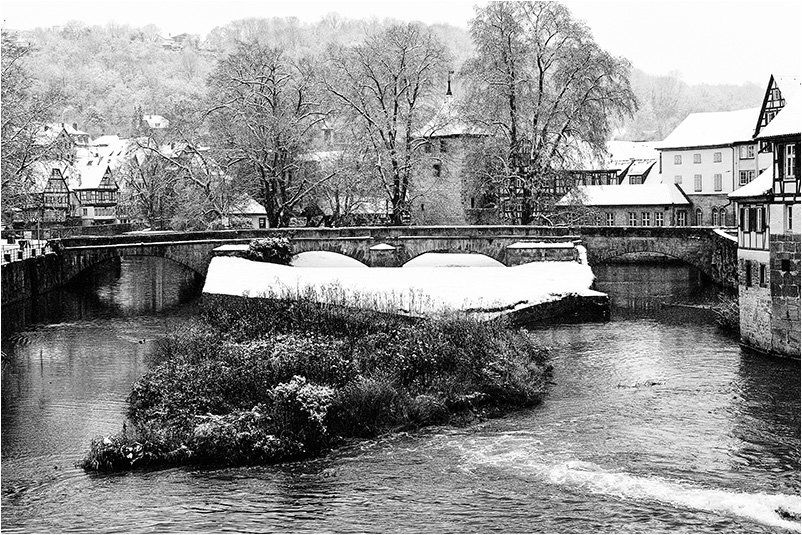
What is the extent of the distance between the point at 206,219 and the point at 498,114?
1890 cm

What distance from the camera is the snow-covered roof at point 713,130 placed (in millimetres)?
74181

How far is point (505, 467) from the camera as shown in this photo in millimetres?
23250

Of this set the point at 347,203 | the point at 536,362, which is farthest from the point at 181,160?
the point at 536,362

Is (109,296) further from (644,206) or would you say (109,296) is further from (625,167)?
(625,167)

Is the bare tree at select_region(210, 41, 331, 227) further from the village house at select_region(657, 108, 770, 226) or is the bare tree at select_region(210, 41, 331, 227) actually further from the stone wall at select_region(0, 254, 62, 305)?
the village house at select_region(657, 108, 770, 226)

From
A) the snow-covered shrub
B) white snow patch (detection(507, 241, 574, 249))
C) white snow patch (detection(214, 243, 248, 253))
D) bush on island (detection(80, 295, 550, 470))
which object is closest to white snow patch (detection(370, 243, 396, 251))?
white snow patch (detection(507, 241, 574, 249))

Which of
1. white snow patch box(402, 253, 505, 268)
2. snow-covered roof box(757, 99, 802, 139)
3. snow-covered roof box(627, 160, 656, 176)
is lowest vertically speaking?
white snow patch box(402, 253, 505, 268)

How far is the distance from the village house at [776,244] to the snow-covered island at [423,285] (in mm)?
9538

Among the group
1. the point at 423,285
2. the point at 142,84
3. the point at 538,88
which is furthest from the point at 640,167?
the point at 142,84

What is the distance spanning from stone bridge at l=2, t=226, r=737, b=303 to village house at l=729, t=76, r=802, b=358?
17538 mm

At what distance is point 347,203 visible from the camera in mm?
68938

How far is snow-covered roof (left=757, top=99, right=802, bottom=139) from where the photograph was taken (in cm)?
3338

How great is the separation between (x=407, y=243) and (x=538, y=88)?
11225 mm

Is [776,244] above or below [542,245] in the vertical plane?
below
